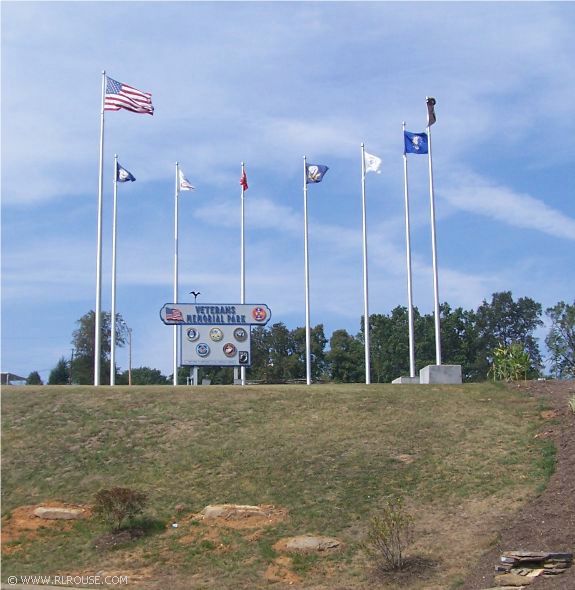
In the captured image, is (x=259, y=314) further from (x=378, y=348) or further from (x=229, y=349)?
(x=378, y=348)

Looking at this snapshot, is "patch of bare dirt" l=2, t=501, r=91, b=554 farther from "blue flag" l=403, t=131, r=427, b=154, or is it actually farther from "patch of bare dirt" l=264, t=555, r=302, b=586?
"blue flag" l=403, t=131, r=427, b=154

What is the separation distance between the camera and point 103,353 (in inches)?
3054

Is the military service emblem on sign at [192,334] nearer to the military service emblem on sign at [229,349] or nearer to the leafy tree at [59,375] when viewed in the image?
the military service emblem on sign at [229,349]

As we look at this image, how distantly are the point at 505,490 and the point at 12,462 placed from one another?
1422 cm

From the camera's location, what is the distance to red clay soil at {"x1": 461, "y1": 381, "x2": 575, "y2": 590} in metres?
14.8

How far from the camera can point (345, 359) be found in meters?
83.1

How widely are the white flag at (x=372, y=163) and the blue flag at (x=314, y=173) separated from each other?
8.50 feet

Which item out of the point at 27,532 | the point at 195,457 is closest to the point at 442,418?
the point at 195,457

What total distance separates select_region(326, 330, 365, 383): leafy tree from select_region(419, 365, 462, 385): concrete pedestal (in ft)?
164

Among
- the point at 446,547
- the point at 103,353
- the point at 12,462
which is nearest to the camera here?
the point at 446,547

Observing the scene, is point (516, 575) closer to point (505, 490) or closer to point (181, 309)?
point (505, 490)

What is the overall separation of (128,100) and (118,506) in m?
20.9

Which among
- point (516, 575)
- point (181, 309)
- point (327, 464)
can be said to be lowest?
point (516, 575)

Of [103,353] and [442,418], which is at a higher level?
[103,353]
